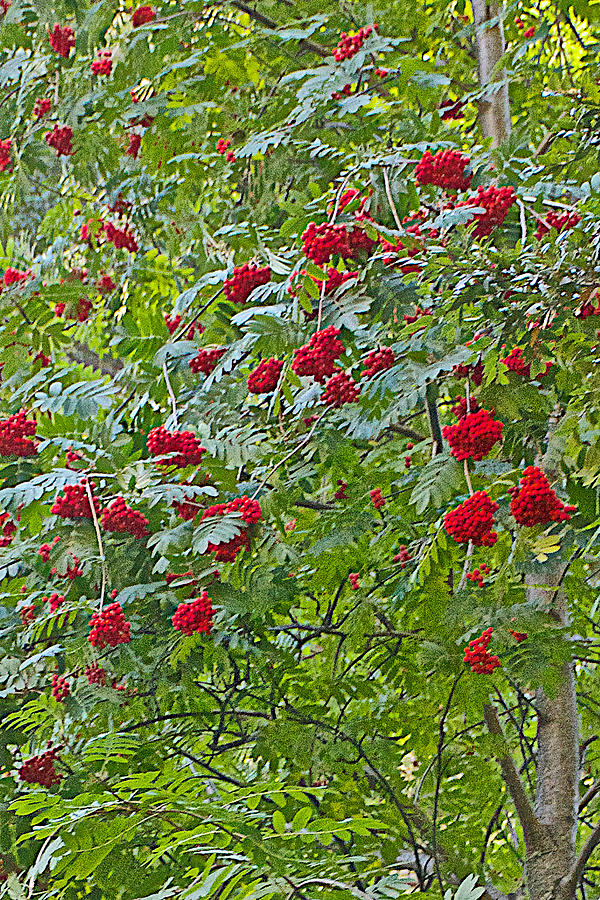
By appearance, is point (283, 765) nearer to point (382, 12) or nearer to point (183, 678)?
point (183, 678)

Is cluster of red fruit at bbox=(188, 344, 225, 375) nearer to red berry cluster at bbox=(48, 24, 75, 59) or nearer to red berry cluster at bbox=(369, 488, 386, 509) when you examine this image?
red berry cluster at bbox=(369, 488, 386, 509)

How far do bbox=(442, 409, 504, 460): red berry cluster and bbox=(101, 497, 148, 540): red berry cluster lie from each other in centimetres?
63

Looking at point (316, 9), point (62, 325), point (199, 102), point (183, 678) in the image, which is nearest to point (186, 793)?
point (183, 678)

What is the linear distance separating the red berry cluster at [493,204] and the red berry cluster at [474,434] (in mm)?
426

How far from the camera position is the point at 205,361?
217 centimetres

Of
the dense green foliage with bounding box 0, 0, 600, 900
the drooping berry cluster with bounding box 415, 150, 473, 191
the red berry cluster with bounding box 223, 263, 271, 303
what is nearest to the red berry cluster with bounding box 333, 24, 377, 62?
the dense green foliage with bounding box 0, 0, 600, 900

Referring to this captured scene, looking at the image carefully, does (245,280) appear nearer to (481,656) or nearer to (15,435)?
(15,435)

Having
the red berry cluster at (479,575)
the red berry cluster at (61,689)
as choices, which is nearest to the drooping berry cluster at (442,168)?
the red berry cluster at (479,575)

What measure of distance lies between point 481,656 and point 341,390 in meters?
0.57

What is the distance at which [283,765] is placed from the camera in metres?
2.38

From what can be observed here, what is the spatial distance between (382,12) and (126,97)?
0.75 metres

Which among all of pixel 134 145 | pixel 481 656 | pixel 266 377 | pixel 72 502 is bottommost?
pixel 481 656

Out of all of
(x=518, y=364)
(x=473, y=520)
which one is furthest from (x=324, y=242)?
(x=473, y=520)

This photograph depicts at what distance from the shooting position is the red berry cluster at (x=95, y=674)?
6.35 ft
